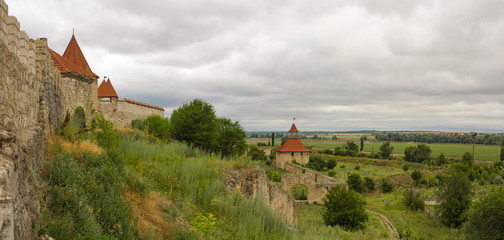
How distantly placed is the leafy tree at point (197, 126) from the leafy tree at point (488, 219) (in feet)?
62.6

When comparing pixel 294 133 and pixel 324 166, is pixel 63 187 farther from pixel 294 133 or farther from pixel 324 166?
pixel 294 133

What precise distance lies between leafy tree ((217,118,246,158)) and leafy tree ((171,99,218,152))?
13.8 feet

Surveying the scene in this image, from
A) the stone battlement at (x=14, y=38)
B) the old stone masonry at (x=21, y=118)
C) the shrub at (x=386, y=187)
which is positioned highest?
the stone battlement at (x=14, y=38)

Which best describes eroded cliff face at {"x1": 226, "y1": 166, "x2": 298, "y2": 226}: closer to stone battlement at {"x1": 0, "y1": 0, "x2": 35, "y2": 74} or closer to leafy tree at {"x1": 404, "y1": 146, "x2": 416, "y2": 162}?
stone battlement at {"x1": 0, "y1": 0, "x2": 35, "y2": 74}

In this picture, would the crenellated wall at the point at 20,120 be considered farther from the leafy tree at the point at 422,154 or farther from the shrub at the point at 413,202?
the leafy tree at the point at 422,154

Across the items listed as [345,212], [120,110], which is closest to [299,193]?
[345,212]

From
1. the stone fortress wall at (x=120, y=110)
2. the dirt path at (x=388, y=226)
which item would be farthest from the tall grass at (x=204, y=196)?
the dirt path at (x=388, y=226)

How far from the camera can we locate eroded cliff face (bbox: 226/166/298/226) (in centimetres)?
1047

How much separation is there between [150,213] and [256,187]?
22.3ft

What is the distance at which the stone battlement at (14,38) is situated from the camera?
13.5 ft

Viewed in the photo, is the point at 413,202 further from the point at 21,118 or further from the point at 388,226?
the point at 21,118

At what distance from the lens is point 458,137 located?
164 meters

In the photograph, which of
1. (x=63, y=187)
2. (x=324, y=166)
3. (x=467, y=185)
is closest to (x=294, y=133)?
(x=324, y=166)

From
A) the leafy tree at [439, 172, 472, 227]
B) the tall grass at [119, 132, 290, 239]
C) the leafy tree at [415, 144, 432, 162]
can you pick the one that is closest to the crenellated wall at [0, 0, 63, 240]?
the tall grass at [119, 132, 290, 239]
